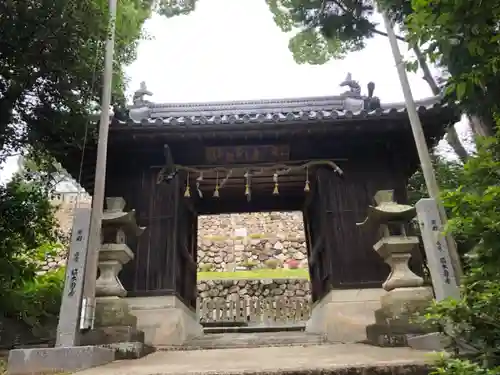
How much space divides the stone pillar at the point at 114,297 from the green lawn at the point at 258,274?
12.6 meters

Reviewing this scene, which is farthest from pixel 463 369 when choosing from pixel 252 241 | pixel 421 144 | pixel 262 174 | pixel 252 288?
pixel 252 241

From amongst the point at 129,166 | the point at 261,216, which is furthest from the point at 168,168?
the point at 261,216

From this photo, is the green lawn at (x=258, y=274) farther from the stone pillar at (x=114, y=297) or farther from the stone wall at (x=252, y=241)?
the stone pillar at (x=114, y=297)

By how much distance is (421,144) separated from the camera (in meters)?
5.93

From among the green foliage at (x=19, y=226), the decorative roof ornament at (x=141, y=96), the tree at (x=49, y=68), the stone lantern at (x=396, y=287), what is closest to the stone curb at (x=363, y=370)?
the stone lantern at (x=396, y=287)

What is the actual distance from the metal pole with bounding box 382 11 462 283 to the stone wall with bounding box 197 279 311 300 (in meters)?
12.5

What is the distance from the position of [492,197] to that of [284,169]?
18.3 ft

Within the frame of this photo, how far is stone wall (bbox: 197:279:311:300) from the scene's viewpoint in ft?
58.1

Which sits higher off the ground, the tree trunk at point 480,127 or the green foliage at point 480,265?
the tree trunk at point 480,127

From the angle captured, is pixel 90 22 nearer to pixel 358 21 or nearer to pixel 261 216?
pixel 358 21

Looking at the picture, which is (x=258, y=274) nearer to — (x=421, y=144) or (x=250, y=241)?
(x=250, y=241)

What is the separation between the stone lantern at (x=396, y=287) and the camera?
566 cm

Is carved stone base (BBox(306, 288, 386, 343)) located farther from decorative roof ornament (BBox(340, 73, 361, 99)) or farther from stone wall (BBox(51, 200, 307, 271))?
stone wall (BBox(51, 200, 307, 271))

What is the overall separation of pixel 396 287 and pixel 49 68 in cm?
608
